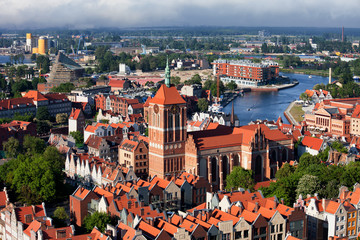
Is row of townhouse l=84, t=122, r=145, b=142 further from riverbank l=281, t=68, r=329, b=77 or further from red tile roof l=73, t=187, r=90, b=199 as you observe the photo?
riverbank l=281, t=68, r=329, b=77

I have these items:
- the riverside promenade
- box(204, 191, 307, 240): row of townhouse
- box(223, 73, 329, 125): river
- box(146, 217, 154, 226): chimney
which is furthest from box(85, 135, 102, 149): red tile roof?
the riverside promenade

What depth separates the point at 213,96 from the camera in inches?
3711

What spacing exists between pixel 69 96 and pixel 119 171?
150 ft

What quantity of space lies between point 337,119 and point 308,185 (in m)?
29.0

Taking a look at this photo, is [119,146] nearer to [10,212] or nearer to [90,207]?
[90,207]

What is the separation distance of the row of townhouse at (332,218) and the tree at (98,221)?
9.28 meters

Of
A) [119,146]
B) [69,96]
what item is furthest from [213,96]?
[119,146]

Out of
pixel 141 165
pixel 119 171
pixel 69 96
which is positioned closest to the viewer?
pixel 119 171

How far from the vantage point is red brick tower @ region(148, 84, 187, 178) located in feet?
137

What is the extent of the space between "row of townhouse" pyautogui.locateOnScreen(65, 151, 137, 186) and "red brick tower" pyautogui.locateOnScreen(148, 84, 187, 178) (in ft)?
10.3

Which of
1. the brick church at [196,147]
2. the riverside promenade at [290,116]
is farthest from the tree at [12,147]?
the riverside promenade at [290,116]

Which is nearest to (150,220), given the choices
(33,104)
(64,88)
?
(33,104)

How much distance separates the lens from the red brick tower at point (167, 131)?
4162 cm

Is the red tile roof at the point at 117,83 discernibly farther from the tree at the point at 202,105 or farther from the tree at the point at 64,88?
the tree at the point at 202,105
